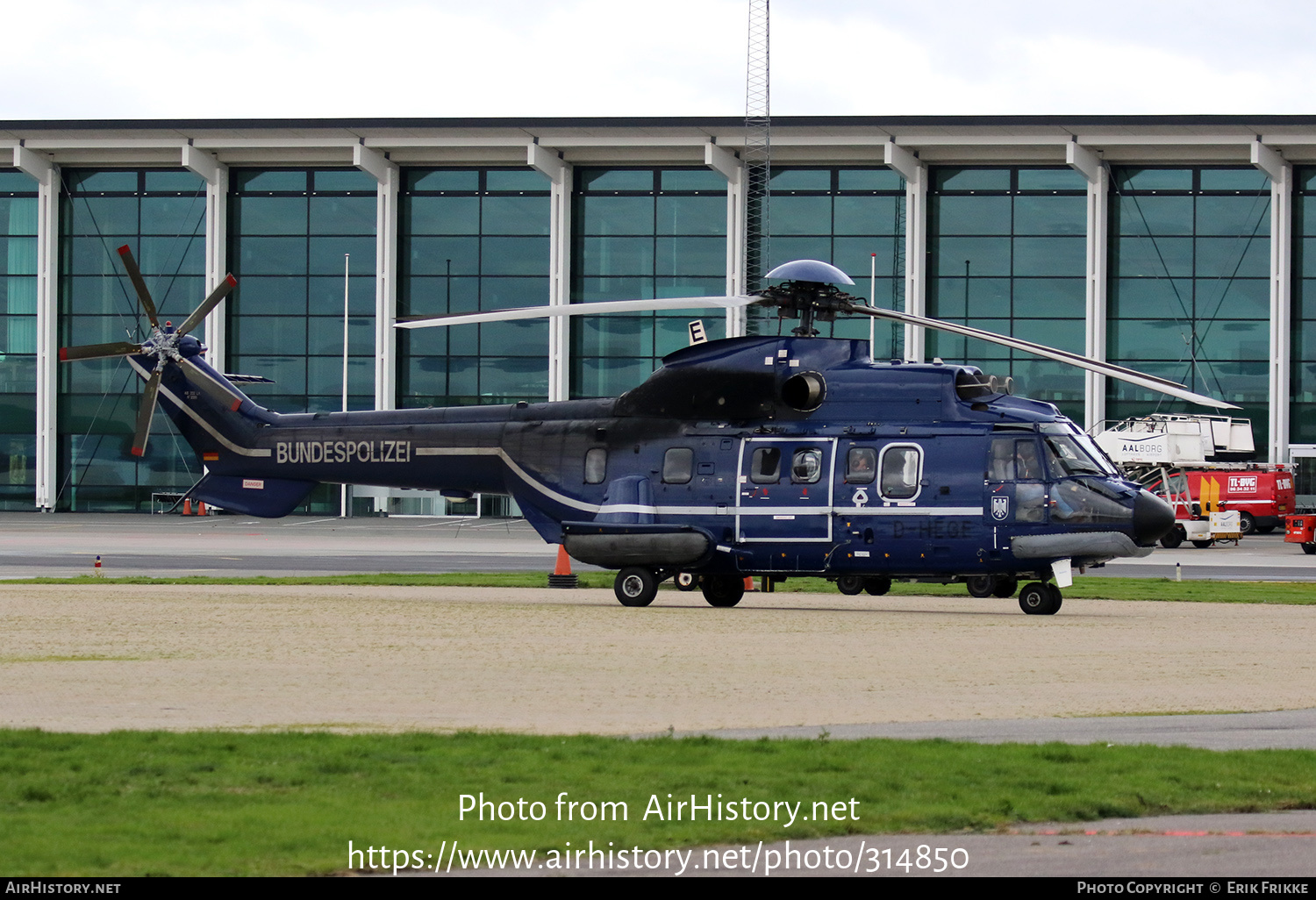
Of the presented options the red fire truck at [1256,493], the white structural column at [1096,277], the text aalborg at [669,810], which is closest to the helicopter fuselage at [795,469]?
the text aalborg at [669,810]

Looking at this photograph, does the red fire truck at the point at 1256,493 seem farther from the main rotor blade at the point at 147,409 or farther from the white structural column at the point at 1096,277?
the main rotor blade at the point at 147,409

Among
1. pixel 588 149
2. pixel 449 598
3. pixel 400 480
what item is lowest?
pixel 449 598

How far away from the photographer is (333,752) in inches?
381

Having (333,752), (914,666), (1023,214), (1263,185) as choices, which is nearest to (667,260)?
(1023,214)

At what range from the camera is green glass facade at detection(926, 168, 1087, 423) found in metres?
66.2

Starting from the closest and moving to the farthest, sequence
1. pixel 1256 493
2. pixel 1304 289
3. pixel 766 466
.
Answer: pixel 766 466, pixel 1256 493, pixel 1304 289

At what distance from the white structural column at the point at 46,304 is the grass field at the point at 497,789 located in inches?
2525

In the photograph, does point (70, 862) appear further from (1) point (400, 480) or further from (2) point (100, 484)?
(2) point (100, 484)

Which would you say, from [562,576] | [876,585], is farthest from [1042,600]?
[562,576]

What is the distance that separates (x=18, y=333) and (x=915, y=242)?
41119mm

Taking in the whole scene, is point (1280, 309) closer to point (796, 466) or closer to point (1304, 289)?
point (1304, 289)

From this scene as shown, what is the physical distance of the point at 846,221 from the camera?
67438 mm

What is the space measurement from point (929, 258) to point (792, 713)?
5687cm
